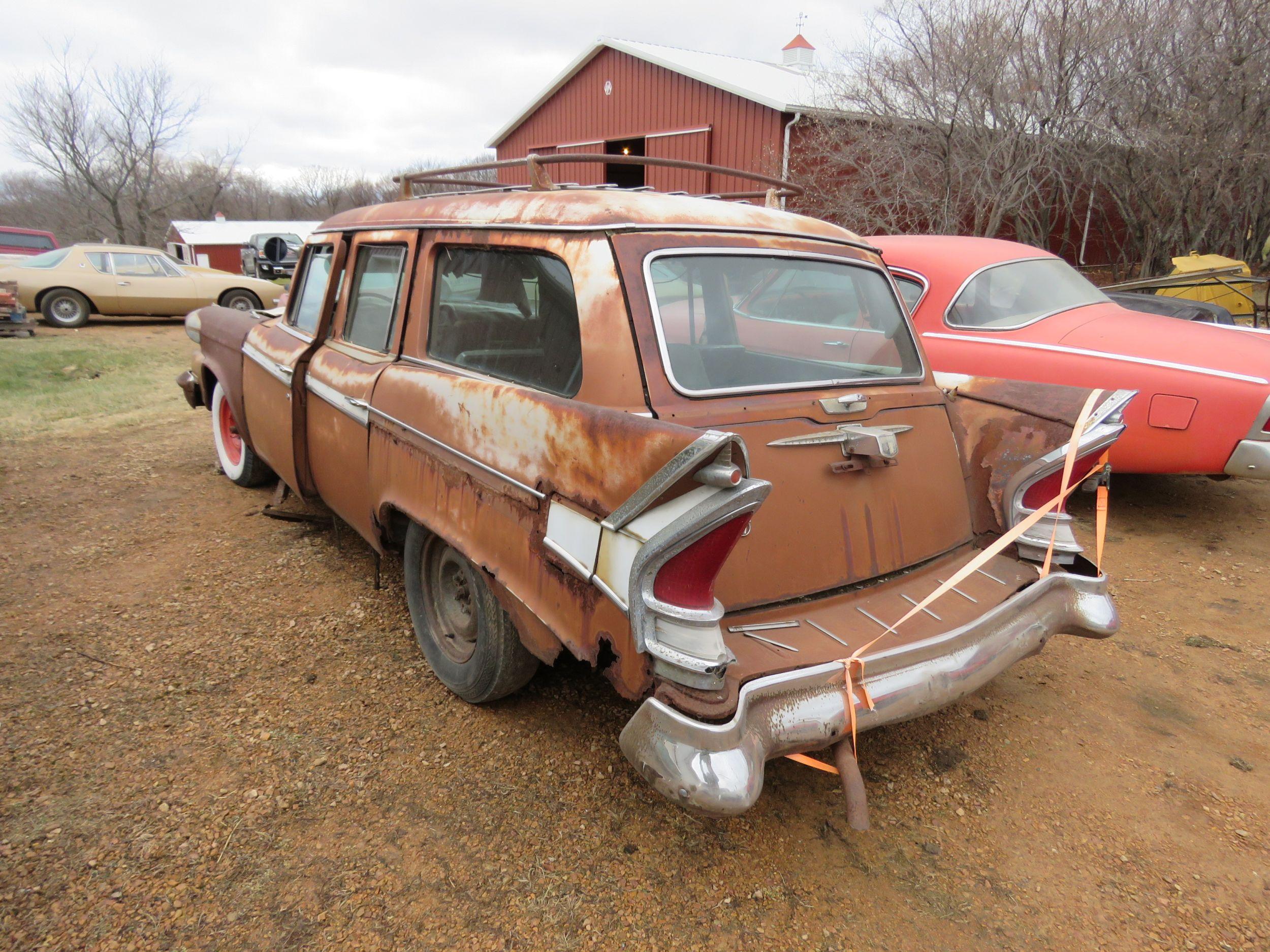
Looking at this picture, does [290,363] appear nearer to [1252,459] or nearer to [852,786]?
[852,786]

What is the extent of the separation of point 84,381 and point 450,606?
8.62 m

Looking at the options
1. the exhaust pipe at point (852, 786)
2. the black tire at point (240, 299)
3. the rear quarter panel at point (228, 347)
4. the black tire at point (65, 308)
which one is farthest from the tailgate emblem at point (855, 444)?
the black tire at point (65, 308)

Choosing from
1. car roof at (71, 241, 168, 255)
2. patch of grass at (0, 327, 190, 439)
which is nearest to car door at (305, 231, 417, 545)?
patch of grass at (0, 327, 190, 439)

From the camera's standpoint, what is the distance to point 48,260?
13578 millimetres

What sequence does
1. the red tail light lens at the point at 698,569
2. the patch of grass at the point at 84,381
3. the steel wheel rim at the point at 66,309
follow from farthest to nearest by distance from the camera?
the steel wheel rim at the point at 66,309, the patch of grass at the point at 84,381, the red tail light lens at the point at 698,569

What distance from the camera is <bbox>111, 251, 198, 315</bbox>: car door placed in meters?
13.8

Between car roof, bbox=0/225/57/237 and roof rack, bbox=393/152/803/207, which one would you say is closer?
roof rack, bbox=393/152/803/207

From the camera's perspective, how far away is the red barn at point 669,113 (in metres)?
13.9

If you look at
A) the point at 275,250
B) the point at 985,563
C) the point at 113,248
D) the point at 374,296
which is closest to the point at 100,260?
the point at 113,248

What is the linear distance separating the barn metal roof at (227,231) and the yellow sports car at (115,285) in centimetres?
1786

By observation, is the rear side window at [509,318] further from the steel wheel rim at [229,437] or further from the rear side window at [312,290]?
the steel wheel rim at [229,437]

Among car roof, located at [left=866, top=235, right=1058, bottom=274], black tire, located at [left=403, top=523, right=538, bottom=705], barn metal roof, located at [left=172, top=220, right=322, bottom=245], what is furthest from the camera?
barn metal roof, located at [left=172, top=220, right=322, bottom=245]

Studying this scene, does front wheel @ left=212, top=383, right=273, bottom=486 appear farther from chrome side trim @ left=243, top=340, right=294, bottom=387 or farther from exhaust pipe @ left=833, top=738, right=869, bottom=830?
exhaust pipe @ left=833, top=738, right=869, bottom=830

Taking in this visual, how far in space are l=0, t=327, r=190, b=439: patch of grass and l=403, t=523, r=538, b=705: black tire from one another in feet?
18.4
